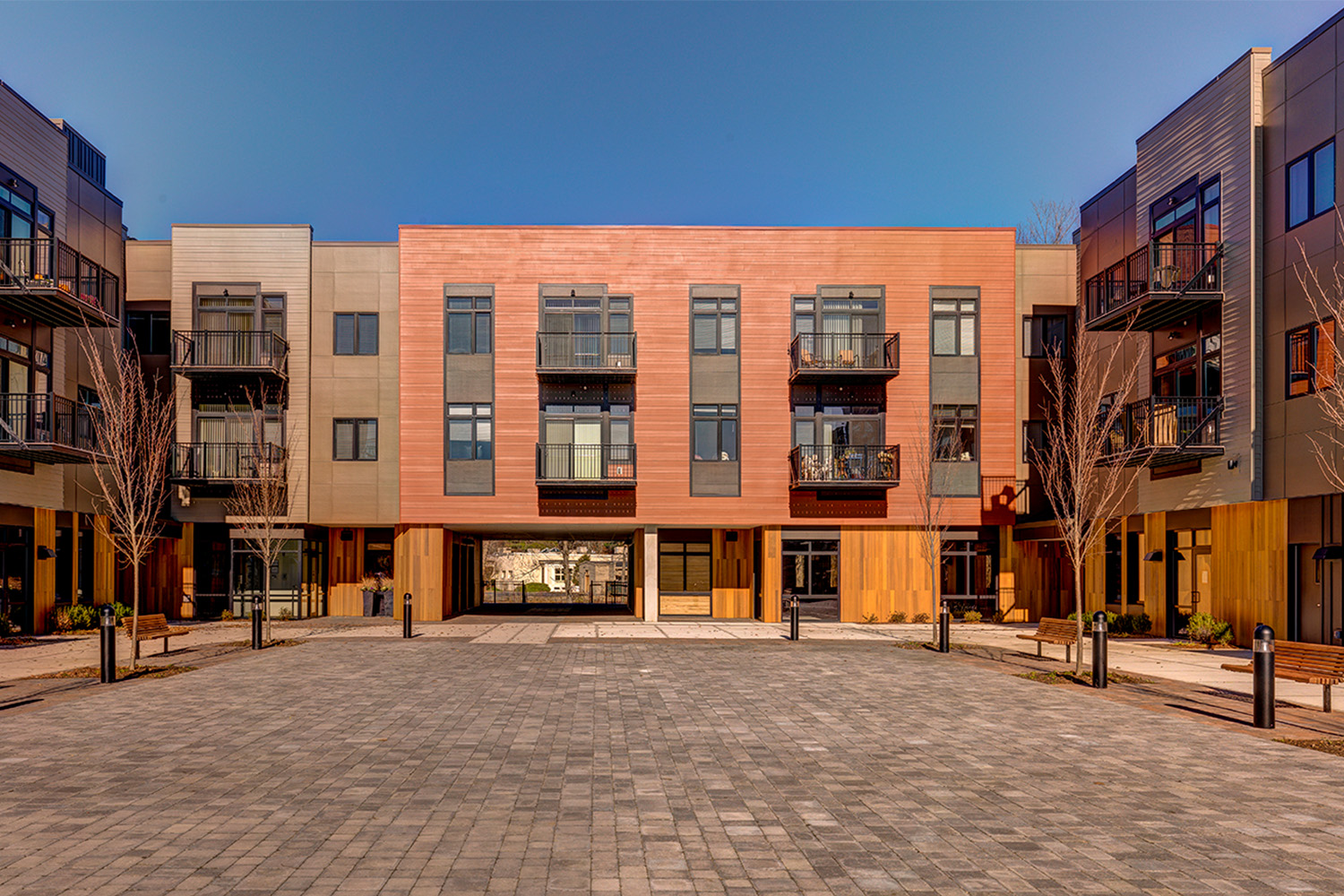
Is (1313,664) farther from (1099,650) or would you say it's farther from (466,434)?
(466,434)

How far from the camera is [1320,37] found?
19781mm

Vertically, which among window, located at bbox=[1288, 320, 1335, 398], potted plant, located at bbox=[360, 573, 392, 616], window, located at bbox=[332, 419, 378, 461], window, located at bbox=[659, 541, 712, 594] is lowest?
potted plant, located at bbox=[360, 573, 392, 616]

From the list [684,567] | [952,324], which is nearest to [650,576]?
[684,567]

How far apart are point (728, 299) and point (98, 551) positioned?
21.3 metres

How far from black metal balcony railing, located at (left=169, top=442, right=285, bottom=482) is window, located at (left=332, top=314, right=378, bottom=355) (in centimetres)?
392

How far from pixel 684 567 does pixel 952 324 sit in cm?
1251

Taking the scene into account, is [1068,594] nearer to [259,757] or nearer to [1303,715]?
[1303,715]

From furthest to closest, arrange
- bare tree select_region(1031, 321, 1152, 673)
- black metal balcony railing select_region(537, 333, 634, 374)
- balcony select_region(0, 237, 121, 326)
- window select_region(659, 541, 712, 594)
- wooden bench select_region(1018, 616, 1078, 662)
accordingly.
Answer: window select_region(659, 541, 712, 594) < black metal balcony railing select_region(537, 333, 634, 374) < balcony select_region(0, 237, 121, 326) < bare tree select_region(1031, 321, 1152, 673) < wooden bench select_region(1018, 616, 1078, 662)

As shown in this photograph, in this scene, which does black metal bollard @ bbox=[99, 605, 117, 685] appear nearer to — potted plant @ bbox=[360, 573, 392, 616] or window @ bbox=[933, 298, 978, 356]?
potted plant @ bbox=[360, 573, 392, 616]

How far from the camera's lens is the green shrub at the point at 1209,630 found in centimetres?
2223

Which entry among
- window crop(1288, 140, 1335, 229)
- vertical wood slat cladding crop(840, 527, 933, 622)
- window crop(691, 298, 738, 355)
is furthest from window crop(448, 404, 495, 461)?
window crop(1288, 140, 1335, 229)

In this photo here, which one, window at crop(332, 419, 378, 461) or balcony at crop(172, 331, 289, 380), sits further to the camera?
window at crop(332, 419, 378, 461)

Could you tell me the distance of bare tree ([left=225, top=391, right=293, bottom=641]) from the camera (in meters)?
28.8

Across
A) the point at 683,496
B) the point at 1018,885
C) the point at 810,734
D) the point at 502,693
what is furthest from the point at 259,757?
the point at 683,496
